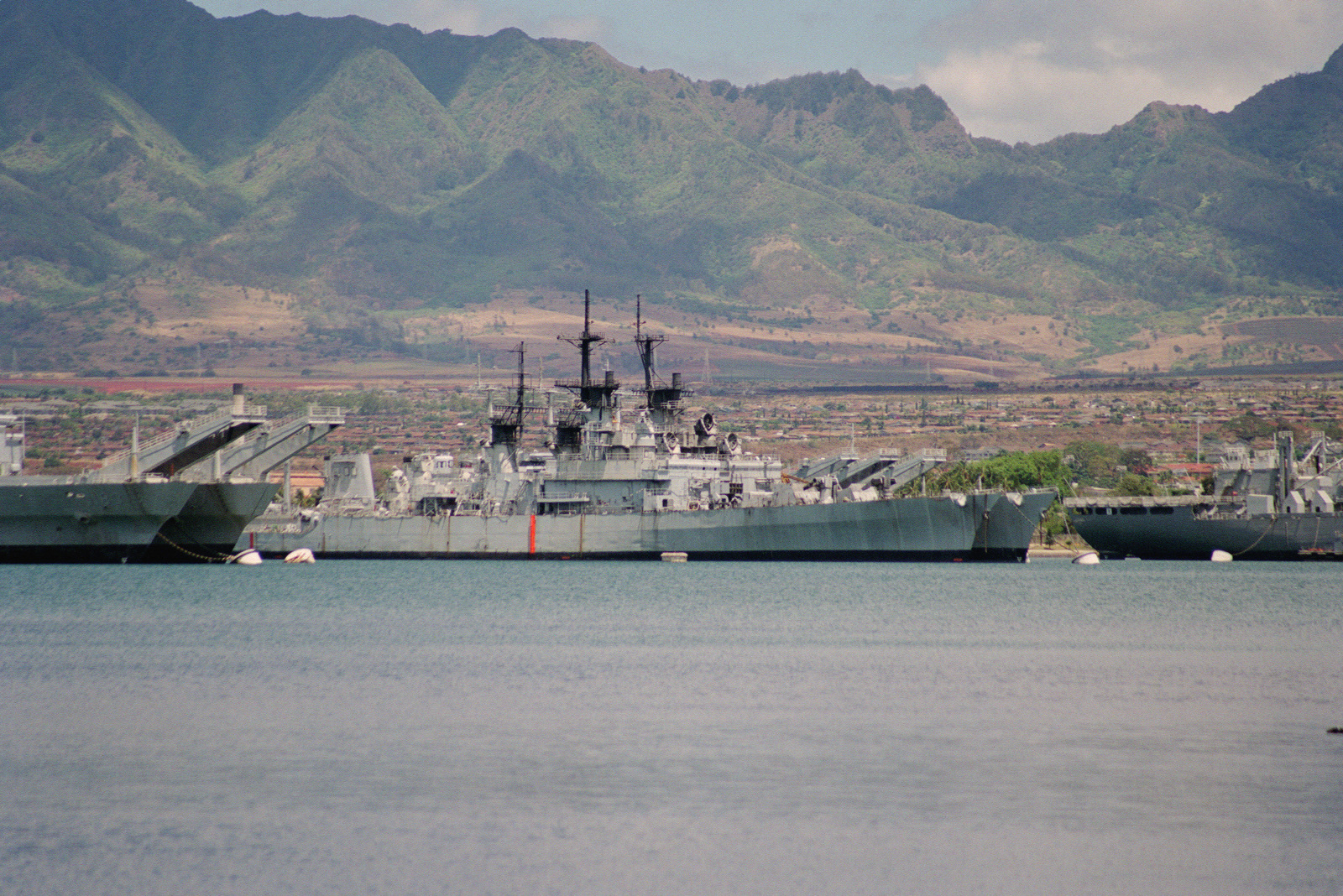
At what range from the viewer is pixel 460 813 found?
20906mm

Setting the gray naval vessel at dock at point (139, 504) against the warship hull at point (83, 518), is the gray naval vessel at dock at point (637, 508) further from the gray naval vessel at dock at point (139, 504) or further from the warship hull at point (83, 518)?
the warship hull at point (83, 518)

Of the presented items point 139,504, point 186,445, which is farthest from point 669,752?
point 186,445

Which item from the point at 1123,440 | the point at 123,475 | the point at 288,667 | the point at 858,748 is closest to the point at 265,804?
the point at 858,748

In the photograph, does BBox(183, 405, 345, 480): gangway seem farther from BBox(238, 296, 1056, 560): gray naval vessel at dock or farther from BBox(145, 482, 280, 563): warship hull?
BBox(238, 296, 1056, 560): gray naval vessel at dock

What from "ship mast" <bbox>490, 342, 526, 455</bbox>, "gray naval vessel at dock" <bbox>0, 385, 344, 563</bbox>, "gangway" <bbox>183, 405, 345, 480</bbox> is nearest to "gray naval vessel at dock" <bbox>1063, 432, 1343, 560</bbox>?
"ship mast" <bbox>490, 342, 526, 455</bbox>

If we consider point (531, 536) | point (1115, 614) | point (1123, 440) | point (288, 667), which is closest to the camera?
point (288, 667)

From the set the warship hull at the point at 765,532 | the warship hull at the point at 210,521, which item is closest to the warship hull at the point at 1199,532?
the warship hull at the point at 765,532

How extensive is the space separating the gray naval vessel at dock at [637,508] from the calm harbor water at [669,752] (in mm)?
22926

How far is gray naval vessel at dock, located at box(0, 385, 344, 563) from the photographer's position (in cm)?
6200

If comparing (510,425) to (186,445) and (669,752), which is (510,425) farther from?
(669,752)

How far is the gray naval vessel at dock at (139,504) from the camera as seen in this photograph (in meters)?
62.0

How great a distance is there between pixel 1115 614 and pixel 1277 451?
114 ft

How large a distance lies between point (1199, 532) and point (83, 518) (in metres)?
47.8

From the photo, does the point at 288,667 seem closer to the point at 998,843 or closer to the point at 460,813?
the point at 460,813
